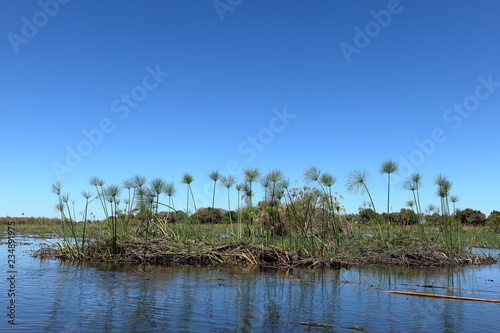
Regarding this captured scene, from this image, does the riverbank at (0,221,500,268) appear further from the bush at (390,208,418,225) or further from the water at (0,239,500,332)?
the bush at (390,208,418,225)

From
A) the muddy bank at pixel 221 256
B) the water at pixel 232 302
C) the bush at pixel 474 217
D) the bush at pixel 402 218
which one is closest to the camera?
the water at pixel 232 302

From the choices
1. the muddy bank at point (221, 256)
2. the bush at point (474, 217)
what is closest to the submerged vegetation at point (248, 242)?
the muddy bank at point (221, 256)

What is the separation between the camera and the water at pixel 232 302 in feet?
15.9

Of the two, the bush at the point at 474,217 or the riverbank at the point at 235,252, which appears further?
the bush at the point at 474,217

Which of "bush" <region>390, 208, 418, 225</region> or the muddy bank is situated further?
"bush" <region>390, 208, 418, 225</region>

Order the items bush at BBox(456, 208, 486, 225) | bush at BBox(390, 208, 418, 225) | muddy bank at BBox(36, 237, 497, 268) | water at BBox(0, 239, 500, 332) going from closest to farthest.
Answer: water at BBox(0, 239, 500, 332) → muddy bank at BBox(36, 237, 497, 268) → bush at BBox(390, 208, 418, 225) → bush at BBox(456, 208, 486, 225)

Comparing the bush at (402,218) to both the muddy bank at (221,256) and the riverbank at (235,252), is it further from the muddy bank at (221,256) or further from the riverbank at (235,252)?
the muddy bank at (221,256)

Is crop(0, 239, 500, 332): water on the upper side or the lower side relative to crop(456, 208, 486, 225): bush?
lower

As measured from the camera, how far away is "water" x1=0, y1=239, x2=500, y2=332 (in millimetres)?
4840

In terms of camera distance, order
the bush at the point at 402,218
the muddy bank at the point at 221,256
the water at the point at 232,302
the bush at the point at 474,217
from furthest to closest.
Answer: the bush at the point at 474,217, the bush at the point at 402,218, the muddy bank at the point at 221,256, the water at the point at 232,302

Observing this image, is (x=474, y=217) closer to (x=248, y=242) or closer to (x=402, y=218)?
(x=402, y=218)

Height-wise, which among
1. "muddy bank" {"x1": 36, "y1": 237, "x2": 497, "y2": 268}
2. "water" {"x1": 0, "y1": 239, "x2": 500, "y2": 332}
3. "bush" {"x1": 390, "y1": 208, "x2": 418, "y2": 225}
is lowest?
"water" {"x1": 0, "y1": 239, "x2": 500, "y2": 332}

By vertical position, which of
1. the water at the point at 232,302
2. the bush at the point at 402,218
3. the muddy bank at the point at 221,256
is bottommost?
the water at the point at 232,302

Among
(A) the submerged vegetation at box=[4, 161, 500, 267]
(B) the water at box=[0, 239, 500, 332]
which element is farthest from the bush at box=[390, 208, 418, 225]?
(B) the water at box=[0, 239, 500, 332]
